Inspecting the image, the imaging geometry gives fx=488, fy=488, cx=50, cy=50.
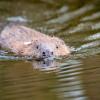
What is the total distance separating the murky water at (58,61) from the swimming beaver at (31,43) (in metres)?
0.28

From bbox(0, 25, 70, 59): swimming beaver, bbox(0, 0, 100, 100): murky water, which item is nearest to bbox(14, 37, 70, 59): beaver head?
bbox(0, 25, 70, 59): swimming beaver

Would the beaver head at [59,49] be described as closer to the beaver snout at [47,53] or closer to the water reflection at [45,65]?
the beaver snout at [47,53]

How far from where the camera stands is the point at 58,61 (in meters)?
8.30

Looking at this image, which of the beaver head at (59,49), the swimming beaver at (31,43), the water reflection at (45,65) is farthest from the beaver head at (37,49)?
the water reflection at (45,65)

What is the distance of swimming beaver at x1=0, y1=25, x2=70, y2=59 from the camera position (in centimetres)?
892

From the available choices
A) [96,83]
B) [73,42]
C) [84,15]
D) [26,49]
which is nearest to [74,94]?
[96,83]

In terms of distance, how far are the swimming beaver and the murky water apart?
0.28 metres

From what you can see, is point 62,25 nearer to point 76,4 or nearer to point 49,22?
point 49,22

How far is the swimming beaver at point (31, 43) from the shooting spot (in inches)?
351

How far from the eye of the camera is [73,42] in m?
10.3

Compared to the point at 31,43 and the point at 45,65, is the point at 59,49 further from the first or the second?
the point at 45,65

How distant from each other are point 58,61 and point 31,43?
4.04ft

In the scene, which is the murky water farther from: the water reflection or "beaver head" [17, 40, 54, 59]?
"beaver head" [17, 40, 54, 59]

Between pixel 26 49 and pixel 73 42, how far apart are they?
1.36m
